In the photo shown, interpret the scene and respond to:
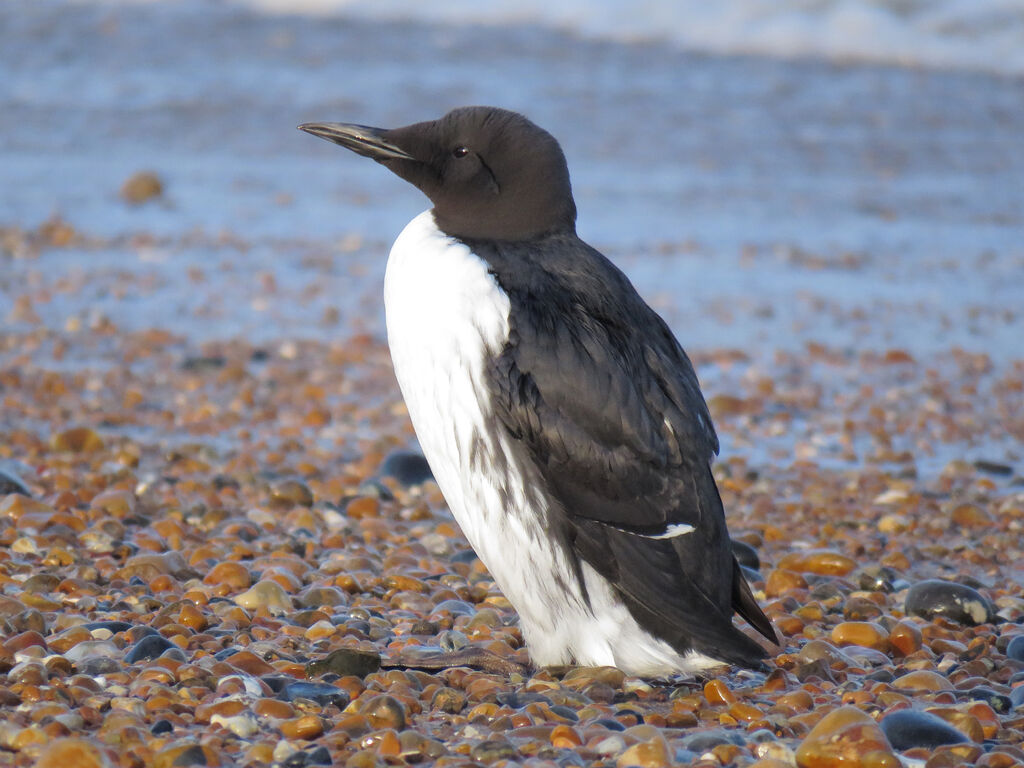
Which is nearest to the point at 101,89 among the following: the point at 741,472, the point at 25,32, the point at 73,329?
the point at 25,32

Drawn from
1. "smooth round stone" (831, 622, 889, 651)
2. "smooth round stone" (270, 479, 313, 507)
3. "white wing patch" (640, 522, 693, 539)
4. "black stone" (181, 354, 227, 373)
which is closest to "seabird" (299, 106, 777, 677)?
"white wing patch" (640, 522, 693, 539)

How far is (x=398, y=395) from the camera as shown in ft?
21.5

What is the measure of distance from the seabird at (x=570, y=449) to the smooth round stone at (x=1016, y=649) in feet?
2.15

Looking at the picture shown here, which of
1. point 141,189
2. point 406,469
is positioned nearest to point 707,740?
point 406,469

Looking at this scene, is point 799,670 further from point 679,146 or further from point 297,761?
point 679,146

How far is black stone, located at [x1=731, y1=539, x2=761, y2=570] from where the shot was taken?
15.0ft

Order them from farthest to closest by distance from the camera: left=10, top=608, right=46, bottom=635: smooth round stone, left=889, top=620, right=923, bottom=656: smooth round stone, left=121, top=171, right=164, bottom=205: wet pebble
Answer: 1. left=121, top=171, right=164, bottom=205: wet pebble
2. left=889, top=620, right=923, bottom=656: smooth round stone
3. left=10, top=608, right=46, bottom=635: smooth round stone

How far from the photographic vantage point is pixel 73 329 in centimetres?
718

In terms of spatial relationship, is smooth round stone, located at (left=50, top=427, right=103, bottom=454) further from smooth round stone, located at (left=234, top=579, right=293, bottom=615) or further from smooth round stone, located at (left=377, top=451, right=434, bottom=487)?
smooth round stone, located at (left=234, top=579, right=293, bottom=615)

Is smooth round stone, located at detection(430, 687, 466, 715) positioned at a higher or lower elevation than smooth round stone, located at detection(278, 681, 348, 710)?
lower

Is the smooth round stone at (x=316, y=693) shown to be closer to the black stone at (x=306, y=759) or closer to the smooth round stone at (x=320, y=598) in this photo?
the black stone at (x=306, y=759)

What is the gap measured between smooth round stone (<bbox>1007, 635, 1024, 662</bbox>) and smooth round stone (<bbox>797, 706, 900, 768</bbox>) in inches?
35.2

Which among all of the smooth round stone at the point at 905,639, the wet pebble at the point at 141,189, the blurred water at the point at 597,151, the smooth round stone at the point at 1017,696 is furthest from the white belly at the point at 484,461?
the wet pebble at the point at 141,189

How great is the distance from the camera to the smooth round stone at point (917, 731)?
10.3 ft
